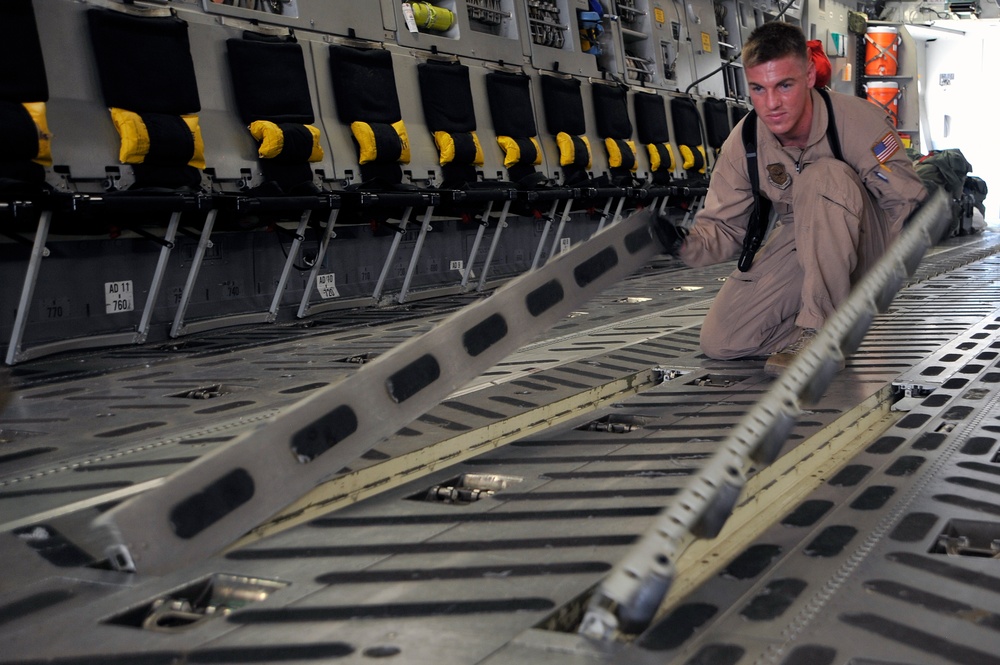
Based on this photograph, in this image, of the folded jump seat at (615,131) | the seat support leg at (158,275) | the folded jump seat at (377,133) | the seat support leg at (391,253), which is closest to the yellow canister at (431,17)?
the folded jump seat at (377,133)

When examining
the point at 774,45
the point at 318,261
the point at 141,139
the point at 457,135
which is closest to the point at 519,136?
the point at 457,135

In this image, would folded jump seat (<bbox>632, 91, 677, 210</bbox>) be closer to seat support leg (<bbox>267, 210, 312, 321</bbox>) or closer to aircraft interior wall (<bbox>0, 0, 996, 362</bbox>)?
aircraft interior wall (<bbox>0, 0, 996, 362</bbox>)

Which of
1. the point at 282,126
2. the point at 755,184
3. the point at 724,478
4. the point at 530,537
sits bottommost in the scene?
the point at 530,537

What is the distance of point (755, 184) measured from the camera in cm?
402

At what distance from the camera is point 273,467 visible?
7.38ft

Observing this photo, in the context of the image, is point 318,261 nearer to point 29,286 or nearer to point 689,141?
point 29,286

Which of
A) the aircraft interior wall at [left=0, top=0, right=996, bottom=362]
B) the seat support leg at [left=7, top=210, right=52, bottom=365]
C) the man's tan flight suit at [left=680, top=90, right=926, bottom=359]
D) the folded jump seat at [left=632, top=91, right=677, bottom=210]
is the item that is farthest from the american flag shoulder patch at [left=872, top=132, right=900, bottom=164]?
the folded jump seat at [left=632, top=91, right=677, bottom=210]

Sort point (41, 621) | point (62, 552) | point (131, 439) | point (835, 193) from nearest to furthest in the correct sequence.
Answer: point (41, 621)
point (62, 552)
point (131, 439)
point (835, 193)

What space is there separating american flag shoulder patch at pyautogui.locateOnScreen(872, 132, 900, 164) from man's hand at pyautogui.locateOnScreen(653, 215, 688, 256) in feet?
2.79

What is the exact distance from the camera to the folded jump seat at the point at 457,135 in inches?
305

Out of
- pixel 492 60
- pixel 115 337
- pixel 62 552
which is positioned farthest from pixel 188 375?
pixel 492 60

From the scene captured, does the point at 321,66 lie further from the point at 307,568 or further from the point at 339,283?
the point at 307,568

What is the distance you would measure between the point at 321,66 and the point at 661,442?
4.86m

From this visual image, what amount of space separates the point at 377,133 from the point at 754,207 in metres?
3.57
